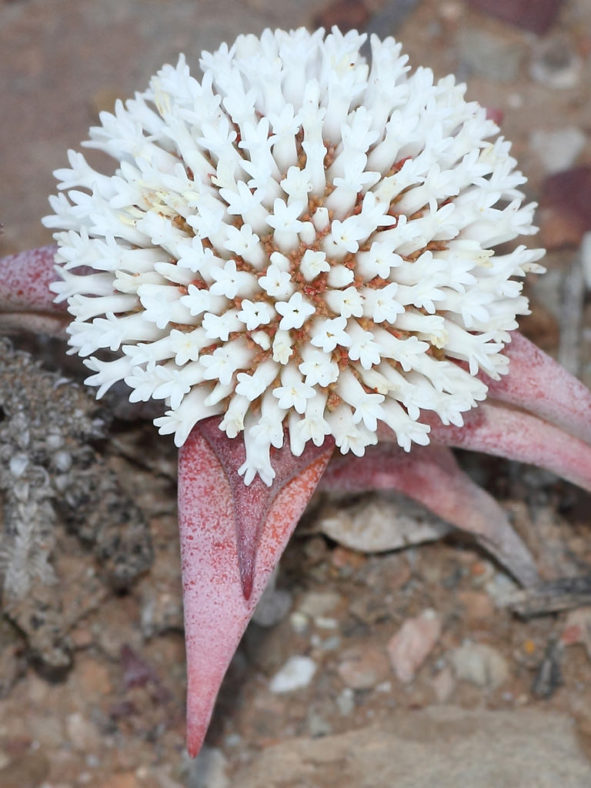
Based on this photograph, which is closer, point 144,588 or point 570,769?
point 570,769

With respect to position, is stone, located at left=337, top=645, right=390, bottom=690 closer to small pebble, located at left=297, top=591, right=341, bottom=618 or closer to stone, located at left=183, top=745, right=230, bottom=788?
small pebble, located at left=297, top=591, right=341, bottom=618

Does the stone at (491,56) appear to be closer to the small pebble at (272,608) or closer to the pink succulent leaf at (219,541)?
the small pebble at (272,608)

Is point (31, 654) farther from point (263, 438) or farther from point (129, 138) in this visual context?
point (129, 138)

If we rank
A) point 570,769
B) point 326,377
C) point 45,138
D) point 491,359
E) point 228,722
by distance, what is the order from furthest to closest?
point 45,138 → point 228,722 → point 570,769 → point 491,359 → point 326,377

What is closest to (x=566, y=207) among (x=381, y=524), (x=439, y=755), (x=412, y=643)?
(x=381, y=524)

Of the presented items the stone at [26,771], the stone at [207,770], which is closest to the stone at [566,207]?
the stone at [207,770]

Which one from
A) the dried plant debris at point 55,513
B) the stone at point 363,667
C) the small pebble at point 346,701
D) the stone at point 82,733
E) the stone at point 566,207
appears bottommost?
the small pebble at point 346,701

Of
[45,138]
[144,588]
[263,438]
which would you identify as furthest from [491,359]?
[45,138]
